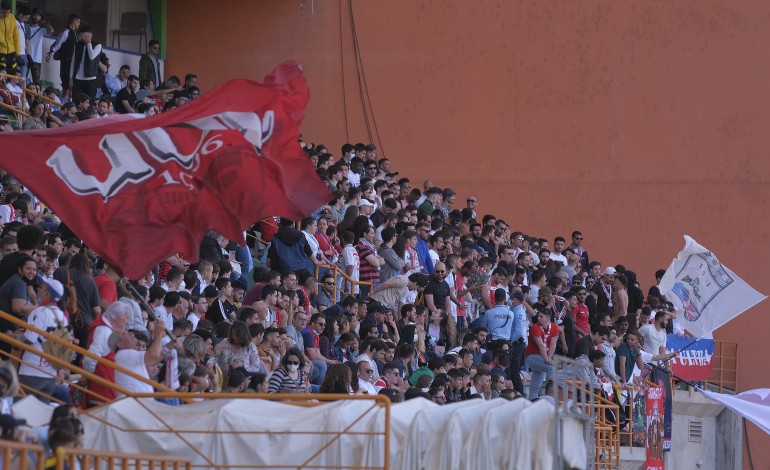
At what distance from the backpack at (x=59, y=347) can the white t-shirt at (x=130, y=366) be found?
0.37 meters

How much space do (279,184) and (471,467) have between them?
2862 mm

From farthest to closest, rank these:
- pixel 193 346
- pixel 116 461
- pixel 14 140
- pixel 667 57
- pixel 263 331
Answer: pixel 667 57, pixel 263 331, pixel 193 346, pixel 14 140, pixel 116 461

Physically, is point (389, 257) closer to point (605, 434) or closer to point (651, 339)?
point (605, 434)

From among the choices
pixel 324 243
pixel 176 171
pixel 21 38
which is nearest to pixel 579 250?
pixel 324 243

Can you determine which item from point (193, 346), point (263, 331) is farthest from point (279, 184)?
point (263, 331)

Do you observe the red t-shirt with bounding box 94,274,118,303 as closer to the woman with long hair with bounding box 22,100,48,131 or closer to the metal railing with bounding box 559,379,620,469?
the woman with long hair with bounding box 22,100,48,131

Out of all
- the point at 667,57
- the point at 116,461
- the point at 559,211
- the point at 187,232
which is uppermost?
the point at 667,57

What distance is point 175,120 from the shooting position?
39.5 feet

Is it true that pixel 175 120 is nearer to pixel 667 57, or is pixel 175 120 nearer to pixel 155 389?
pixel 155 389

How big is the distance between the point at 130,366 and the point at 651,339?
12213mm

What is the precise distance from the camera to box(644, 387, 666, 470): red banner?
2056cm

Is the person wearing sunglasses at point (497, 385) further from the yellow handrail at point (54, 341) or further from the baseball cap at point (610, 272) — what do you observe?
the baseball cap at point (610, 272)

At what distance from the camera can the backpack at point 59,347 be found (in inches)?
446

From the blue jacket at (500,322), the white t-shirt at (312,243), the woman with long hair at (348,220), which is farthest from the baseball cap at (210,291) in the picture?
the blue jacket at (500,322)
